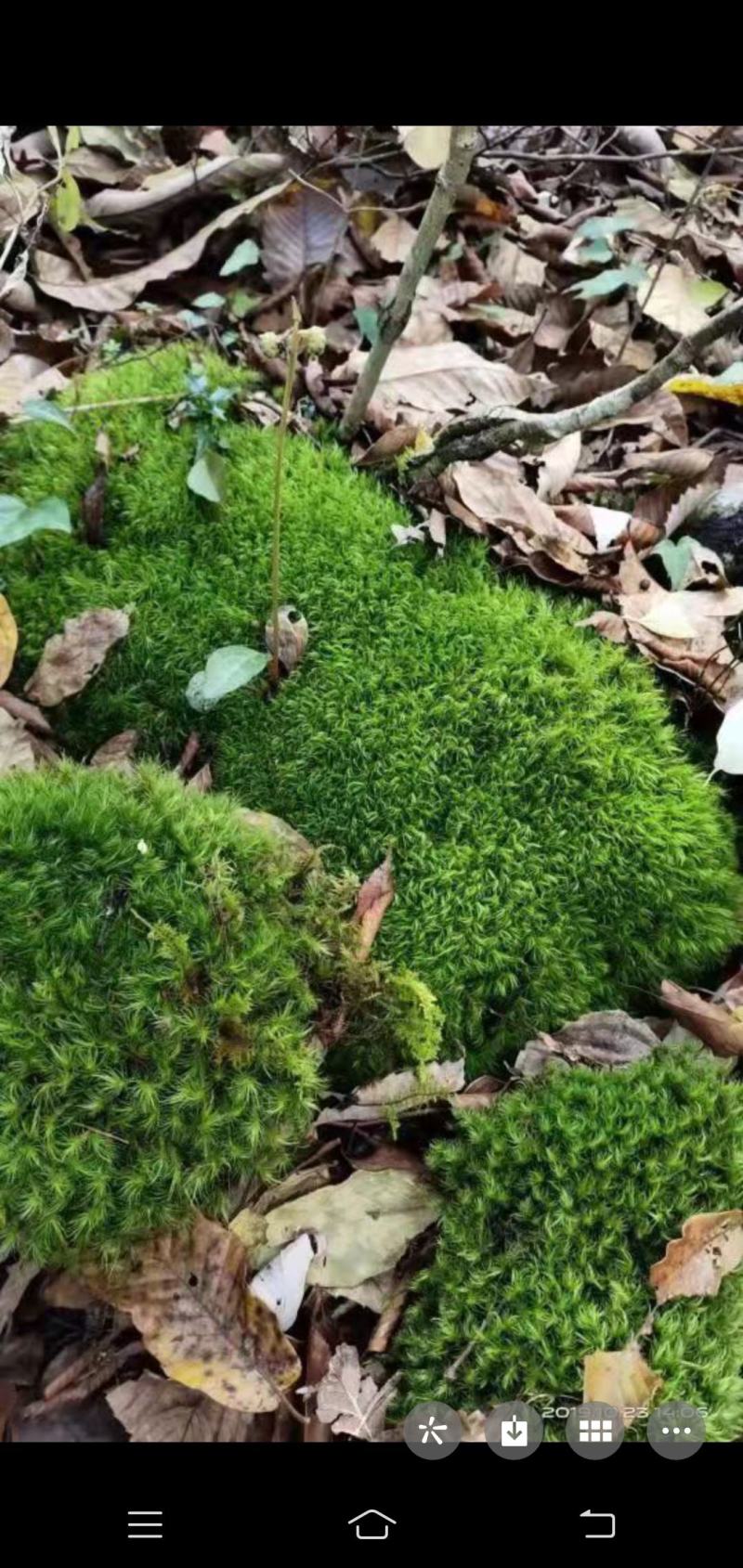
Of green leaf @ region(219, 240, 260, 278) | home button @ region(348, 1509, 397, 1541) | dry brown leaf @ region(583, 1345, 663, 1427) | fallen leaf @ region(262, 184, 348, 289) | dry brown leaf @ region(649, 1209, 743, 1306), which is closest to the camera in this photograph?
home button @ region(348, 1509, 397, 1541)

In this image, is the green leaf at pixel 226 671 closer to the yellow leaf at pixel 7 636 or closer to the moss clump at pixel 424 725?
the moss clump at pixel 424 725

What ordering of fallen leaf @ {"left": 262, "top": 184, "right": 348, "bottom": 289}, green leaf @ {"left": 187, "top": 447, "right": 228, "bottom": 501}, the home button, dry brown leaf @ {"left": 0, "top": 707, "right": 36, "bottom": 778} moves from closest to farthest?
the home button < dry brown leaf @ {"left": 0, "top": 707, "right": 36, "bottom": 778} < green leaf @ {"left": 187, "top": 447, "right": 228, "bottom": 501} < fallen leaf @ {"left": 262, "top": 184, "right": 348, "bottom": 289}

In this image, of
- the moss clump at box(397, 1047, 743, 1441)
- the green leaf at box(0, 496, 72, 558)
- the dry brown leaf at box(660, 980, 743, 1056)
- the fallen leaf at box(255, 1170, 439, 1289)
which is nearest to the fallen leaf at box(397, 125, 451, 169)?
the green leaf at box(0, 496, 72, 558)

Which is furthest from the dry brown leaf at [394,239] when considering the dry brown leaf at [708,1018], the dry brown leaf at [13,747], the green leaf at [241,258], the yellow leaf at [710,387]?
the dry brown leaf at [708,1018]

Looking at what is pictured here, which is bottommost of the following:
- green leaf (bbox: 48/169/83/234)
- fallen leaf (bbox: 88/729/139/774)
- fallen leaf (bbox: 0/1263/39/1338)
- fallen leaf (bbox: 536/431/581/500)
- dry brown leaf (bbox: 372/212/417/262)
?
fallen leaf (bbox: 0/1263/39/1338)

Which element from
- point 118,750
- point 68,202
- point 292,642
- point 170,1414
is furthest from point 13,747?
point 68,202

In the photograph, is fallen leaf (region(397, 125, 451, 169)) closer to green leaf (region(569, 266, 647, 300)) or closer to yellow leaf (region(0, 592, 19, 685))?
green leaf (region(569, 266, 647, 300))

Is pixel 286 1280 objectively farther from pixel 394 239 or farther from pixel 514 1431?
pixel 394 239

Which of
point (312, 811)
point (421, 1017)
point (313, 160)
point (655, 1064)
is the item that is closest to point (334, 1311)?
point (421, 1017)
